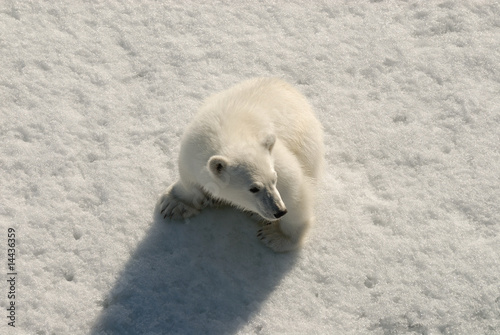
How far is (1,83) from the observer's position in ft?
19.0

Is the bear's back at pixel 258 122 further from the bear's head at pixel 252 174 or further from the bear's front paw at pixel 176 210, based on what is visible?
the bear's front paw at pixel 176 210

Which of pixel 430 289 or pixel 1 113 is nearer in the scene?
pixel 430 289

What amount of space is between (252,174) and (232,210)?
3.01ft

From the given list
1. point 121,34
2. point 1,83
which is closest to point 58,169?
point 1,83

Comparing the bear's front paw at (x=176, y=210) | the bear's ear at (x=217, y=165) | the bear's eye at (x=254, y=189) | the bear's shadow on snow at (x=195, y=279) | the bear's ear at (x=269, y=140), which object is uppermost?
the bear's ear at (x=269, y=140)

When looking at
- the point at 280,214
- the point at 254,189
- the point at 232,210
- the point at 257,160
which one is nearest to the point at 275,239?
the point at 232,210

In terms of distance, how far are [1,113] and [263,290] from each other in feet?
9.44

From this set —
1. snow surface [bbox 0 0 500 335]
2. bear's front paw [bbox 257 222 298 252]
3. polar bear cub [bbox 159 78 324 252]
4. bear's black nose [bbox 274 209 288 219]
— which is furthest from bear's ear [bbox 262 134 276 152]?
snow surface [bbox 0 0 500 335]

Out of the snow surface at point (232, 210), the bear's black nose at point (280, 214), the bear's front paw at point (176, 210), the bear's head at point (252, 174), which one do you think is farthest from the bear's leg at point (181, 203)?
the bear's black nose at point (280, 214)

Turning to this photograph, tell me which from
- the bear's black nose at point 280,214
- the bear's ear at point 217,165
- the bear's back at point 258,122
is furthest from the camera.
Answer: the bear's back at point 258,122

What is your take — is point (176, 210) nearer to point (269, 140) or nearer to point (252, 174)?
point (252, 174)

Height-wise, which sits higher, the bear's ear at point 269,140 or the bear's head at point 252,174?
the bear's ear at point 269,140

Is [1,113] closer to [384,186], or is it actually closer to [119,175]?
[119,175]

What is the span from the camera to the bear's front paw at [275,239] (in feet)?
15.5
